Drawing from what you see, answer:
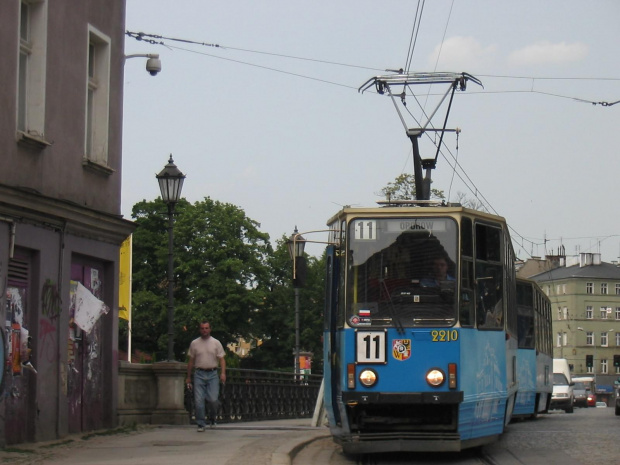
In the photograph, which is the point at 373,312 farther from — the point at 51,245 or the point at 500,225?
the point at 51,245

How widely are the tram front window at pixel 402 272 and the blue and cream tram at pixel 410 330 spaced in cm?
1

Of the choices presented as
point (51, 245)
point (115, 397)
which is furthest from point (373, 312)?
point (115, 397)

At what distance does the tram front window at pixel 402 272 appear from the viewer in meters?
12.9

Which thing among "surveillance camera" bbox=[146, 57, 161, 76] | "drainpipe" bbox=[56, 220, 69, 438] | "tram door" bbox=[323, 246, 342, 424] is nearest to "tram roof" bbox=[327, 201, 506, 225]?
"tram door" bbox=[323, 246, 342, 424]

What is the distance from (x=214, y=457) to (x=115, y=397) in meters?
5.20

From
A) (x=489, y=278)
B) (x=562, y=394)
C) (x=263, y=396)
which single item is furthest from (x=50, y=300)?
(x=562, y=394)

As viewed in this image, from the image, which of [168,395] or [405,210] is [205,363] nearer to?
[168,395]

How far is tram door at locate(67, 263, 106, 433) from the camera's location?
16.1 metres

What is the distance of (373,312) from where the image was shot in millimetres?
12945

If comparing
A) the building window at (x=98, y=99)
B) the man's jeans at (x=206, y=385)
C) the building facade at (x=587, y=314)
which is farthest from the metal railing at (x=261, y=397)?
the building facade at (x=587, y=314)

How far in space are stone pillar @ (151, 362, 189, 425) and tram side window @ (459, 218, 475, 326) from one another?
25.9 feet

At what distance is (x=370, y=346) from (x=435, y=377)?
80 cm

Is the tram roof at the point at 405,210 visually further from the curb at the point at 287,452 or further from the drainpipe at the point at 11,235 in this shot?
the drainpipe at the point at 11,235

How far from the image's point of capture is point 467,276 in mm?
13180
